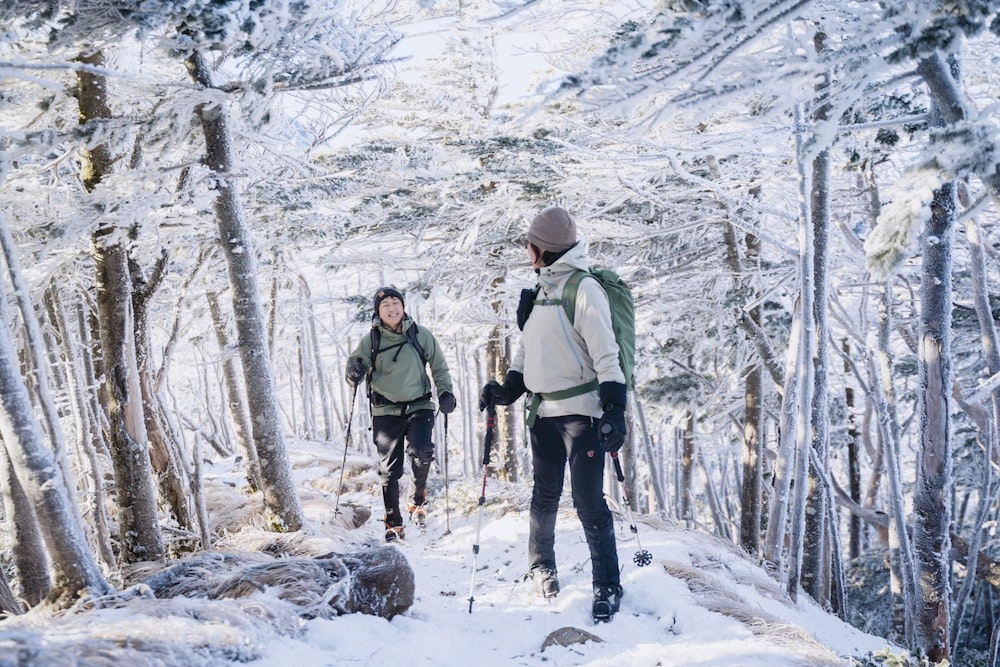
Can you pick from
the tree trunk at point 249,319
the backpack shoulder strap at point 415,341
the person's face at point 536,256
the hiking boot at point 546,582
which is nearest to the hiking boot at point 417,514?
the tree trunk at point 249,319

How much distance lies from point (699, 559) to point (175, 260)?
810 centimetres

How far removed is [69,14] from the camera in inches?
154

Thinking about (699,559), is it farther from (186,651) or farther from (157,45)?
(157,45)

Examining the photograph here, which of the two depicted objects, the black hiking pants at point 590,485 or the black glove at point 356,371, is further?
the black glove at point 356,371

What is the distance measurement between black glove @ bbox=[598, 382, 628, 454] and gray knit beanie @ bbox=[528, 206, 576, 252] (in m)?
0.96

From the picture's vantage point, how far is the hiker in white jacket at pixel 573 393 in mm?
3592

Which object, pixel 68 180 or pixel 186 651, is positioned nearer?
pixel 186 651

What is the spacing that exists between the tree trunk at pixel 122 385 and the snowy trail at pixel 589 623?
179 centimetres

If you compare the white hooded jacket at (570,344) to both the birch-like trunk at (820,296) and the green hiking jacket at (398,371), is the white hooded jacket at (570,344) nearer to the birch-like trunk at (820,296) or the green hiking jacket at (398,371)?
the birch-like trunk at (820,296)

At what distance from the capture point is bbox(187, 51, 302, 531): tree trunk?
5109mm

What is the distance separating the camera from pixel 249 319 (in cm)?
531

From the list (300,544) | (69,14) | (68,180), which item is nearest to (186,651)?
(300,544)

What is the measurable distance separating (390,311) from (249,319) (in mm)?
1384

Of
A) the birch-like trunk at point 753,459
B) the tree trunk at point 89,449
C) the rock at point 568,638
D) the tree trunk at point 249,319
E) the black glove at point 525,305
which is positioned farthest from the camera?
the birch-like trunk at point 753,459
